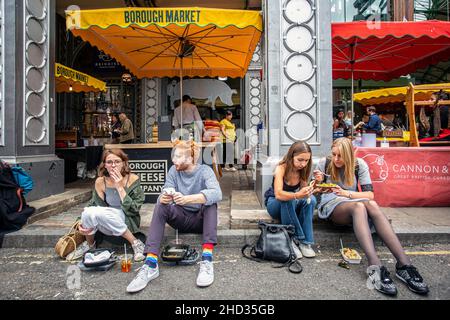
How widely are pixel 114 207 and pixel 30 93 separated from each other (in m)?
3.11

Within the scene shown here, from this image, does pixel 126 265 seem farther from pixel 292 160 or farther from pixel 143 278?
pixel 292 160

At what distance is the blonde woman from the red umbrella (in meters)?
2.48

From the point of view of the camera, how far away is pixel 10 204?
4082 millimetres

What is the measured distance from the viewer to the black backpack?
4.00 meters

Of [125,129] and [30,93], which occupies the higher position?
[30,93]

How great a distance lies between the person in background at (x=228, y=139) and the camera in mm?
9893

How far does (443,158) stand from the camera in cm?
530

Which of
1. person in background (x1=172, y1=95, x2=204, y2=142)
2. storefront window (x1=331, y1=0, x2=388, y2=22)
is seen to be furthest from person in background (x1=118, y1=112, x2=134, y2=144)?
storefront window (x1=331, y1=0, x2=388, y2=22)

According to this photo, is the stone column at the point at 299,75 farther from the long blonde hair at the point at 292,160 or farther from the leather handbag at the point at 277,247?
the leather handbag at the point at 277,247

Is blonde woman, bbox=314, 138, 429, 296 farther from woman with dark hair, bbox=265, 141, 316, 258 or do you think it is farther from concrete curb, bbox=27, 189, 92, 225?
concrete curb, bbox=27, 189, 92, 225

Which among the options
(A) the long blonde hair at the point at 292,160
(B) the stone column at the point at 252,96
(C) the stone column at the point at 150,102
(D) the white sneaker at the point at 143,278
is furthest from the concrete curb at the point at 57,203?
(B) the stone column at the point at 252,96

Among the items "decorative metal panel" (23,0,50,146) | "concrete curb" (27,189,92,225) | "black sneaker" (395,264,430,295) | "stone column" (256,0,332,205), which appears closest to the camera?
"black sneaker" (395,264,430,295)

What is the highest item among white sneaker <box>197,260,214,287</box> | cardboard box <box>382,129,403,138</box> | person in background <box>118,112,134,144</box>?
person in background <box>118,112,134,144</box>

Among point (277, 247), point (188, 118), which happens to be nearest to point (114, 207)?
point (277, 247)
